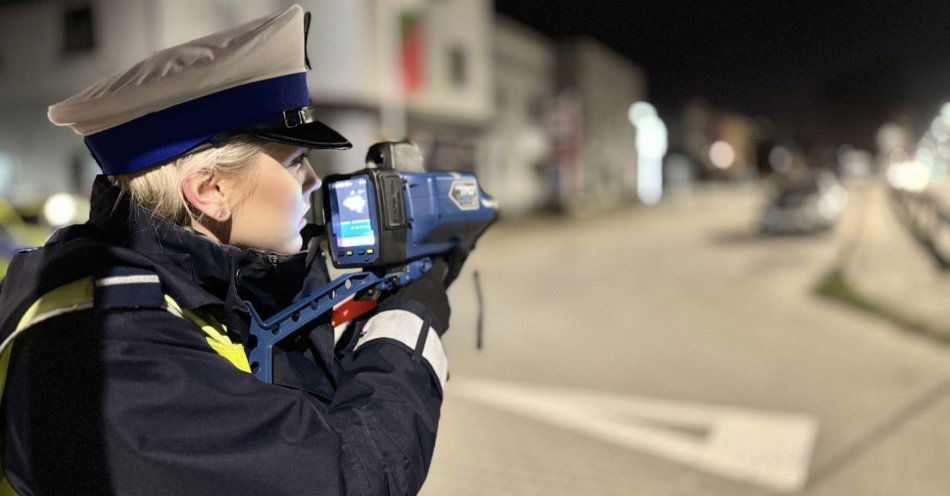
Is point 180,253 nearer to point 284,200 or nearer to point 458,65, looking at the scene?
point 284,200

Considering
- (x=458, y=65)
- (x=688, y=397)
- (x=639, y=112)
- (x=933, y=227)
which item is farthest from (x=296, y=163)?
(x=639, y=112)

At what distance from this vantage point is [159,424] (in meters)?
0.97

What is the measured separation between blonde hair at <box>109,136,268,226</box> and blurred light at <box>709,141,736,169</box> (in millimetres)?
76078

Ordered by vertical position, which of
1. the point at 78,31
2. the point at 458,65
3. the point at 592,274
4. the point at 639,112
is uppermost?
the point at 639,112

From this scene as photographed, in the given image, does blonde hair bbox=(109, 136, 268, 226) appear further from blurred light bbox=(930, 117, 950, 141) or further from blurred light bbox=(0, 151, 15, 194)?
blurred light bbox=(930, 117, 950, 141)

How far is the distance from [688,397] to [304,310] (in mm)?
5135

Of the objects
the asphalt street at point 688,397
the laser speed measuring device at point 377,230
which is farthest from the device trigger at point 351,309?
the asphalt street at point 688,397

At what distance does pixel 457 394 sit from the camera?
5.88 meters

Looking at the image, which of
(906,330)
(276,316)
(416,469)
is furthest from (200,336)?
(906,330)

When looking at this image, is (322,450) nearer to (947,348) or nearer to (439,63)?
(947,348)

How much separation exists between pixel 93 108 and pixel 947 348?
26.9 ft

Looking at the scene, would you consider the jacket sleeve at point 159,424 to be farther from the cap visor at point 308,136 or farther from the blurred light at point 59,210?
the blurred light at point 59,210

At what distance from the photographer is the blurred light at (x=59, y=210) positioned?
830 centimetres

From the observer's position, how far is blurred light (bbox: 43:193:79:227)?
27.2 ft
